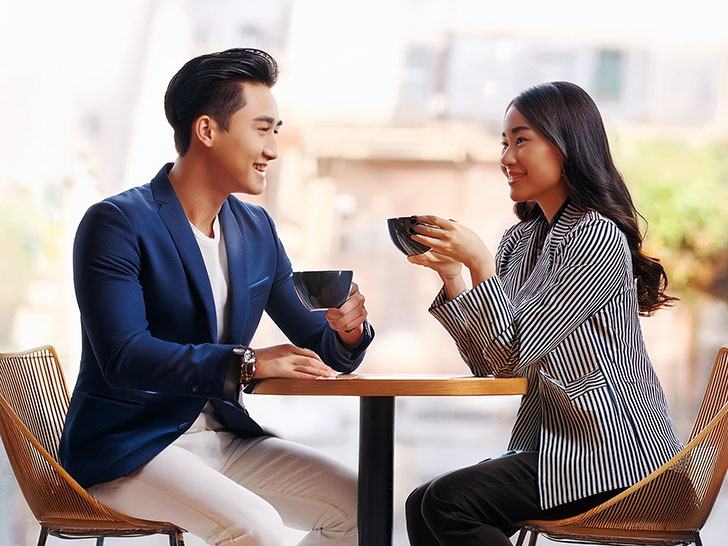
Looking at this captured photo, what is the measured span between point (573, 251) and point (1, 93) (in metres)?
2.67

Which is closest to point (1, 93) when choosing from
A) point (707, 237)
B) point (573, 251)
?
point (573, 251)

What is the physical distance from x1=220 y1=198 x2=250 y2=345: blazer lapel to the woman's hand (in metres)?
0.41

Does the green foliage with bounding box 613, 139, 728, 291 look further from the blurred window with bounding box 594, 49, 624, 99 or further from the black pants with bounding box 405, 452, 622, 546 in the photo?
the black pants with bounding box 405, 452, 622, 546

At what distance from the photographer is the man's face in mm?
1904

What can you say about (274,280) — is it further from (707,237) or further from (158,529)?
(707,237)

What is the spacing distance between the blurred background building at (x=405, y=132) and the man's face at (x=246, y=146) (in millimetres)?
1930

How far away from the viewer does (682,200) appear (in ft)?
12.6

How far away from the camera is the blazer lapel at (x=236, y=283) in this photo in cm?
187

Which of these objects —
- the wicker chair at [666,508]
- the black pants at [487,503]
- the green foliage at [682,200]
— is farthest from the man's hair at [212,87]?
the green foliage at [682,200]

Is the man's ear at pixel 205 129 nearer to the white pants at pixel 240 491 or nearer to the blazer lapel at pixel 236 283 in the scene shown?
the blazer lapel at pixel 236 283

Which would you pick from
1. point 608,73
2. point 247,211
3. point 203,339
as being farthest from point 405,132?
point 203,339

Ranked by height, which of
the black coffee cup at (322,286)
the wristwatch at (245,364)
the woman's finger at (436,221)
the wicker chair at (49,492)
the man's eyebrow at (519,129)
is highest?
the man's eyebrow at (519,129)

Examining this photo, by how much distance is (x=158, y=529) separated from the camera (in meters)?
1.72

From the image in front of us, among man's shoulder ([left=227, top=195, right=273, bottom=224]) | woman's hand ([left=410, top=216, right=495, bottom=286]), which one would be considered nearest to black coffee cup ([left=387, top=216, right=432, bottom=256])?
woman's hand ([left=410, top=216, right=495, bottom=286])
